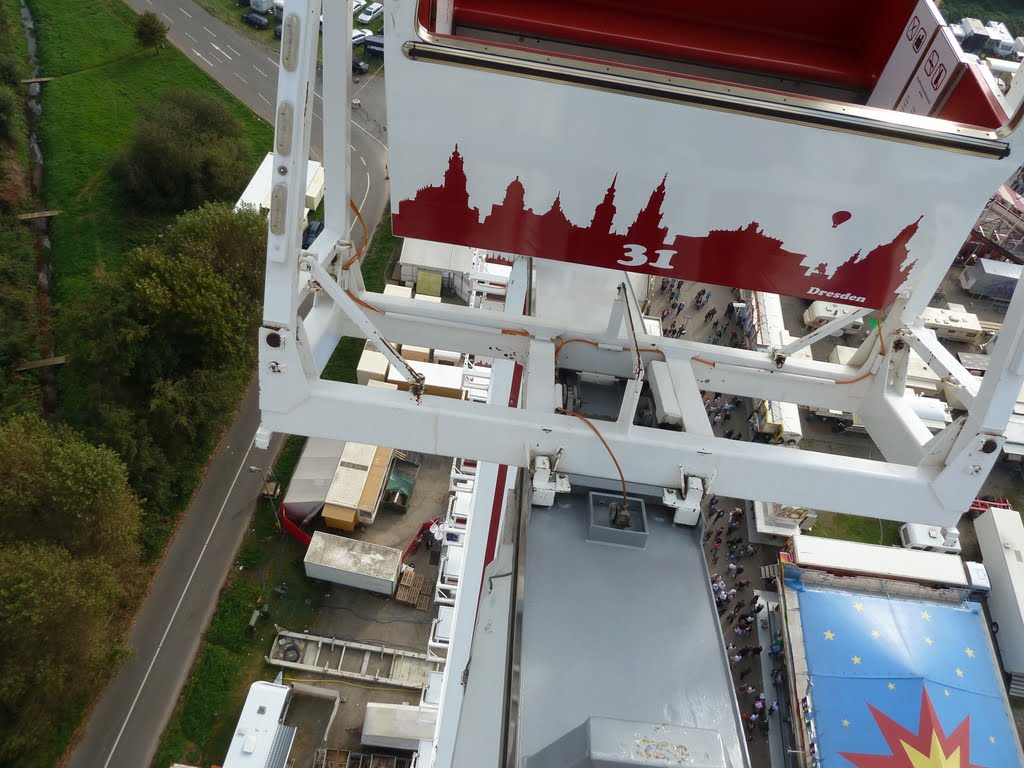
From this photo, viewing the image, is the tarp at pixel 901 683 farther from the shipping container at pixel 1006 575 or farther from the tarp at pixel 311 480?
the tarp at pixel 311 480

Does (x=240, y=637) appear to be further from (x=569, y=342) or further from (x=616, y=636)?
(x=616, y=636)

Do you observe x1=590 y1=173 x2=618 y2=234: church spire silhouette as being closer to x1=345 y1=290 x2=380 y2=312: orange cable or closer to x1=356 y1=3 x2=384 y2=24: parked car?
x1=345 y1=290 x2=380 y2=312: orange cable

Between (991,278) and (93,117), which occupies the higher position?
(93,117)

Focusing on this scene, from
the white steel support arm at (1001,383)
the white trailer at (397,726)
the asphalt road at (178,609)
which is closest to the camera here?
the white steel support arm at (1001,383)

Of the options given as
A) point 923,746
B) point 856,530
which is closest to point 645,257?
point 923,746

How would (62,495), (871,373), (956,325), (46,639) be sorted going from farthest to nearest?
(956,325), (62,495), (46,639), (871,373)

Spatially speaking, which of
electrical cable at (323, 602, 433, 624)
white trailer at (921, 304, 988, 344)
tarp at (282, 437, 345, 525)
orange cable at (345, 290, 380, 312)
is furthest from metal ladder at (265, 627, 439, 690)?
white trailer at (921, 304, 988, 344)

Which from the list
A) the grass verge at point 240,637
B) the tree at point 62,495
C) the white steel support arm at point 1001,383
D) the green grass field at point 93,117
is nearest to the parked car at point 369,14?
the green grass field at point 93,117
